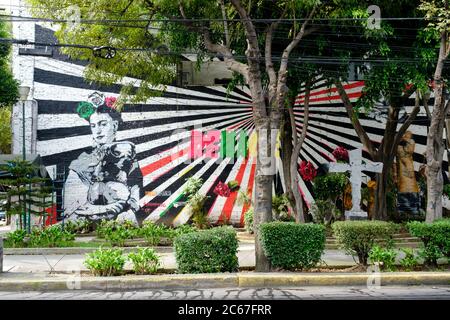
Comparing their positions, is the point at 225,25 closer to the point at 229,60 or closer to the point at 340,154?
the point at 229,60

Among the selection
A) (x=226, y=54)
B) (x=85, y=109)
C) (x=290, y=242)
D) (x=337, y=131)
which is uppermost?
(x=226, y=54)

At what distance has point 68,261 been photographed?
13023 millimetres

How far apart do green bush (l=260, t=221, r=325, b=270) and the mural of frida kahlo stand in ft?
32.0

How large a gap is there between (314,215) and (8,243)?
33.5 feet

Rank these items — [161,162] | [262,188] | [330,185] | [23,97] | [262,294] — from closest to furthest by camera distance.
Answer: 1. [262,294]
2. [262,188]
3. [23,97]
4. [330,185]
5. [161,162]

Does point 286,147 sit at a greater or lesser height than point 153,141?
lesser

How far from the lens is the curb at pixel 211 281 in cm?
990

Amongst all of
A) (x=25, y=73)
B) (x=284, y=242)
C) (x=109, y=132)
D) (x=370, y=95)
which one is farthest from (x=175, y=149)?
(x=284, y=242)

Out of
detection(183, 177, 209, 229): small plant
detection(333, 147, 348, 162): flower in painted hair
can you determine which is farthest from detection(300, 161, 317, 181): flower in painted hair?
detection(183, 177, 209, 229): small plant

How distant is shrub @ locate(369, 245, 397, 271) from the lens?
35.4 feet

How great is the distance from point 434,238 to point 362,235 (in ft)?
5.10

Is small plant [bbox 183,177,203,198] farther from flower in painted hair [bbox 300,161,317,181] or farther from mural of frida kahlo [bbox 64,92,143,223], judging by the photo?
flower in painted hair [bbox 300,161,317,181]

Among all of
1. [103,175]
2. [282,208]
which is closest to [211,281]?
[282,208]

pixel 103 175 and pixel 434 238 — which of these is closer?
pixel 434 238
